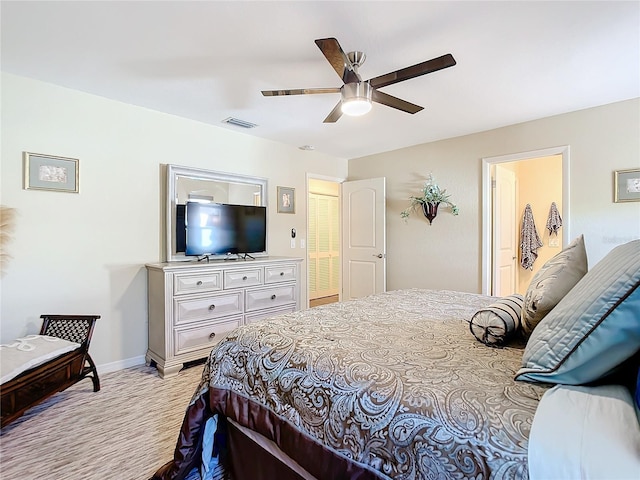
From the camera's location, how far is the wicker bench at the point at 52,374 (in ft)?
6.23

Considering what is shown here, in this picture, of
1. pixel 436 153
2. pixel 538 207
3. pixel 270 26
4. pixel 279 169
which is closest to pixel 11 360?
pixel 270 26

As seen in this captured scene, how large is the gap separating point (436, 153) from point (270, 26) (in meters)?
2.92

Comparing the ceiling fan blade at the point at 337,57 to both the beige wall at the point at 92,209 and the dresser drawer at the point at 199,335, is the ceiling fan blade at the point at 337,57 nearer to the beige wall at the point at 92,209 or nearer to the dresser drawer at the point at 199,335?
the beige wall at the point at 92,209

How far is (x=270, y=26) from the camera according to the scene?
1860mm

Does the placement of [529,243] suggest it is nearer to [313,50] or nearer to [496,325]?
[496,325]

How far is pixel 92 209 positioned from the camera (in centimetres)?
279

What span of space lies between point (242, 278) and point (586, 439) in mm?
2891

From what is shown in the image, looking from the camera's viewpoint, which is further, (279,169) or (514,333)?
(279,169)

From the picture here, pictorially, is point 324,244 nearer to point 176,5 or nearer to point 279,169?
point 279,169

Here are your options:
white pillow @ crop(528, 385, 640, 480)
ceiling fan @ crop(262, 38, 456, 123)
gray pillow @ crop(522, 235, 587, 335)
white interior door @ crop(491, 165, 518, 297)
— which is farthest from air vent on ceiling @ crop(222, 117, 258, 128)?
white pillow @ crop(528, 385, 640, 480)

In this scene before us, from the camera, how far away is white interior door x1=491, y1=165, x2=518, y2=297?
382cm

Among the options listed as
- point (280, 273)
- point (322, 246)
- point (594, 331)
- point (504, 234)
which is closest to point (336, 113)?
point (280, 273)

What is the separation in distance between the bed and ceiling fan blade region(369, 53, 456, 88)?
1.12m

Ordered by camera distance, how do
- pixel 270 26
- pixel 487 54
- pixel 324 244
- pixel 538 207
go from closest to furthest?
pixel 270 26 < pixel 487 54 < pixel 538 207 < pixel 324 244
